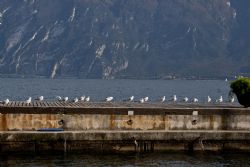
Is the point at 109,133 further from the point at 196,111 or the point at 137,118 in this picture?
the point at 196,111

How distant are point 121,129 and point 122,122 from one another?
0.55 metres

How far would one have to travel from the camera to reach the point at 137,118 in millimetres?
50938

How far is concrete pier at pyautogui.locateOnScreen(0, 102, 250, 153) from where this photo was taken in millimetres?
47750

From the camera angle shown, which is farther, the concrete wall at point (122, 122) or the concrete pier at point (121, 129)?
the concrete wall at point (122, 122)

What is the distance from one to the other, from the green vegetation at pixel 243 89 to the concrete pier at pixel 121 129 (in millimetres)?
4105

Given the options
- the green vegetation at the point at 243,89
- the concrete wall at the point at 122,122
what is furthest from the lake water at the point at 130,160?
the green vegetation at the point at 243,89

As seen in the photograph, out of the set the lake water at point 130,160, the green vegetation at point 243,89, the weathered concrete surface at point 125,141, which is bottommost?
the lake water at point 130,160

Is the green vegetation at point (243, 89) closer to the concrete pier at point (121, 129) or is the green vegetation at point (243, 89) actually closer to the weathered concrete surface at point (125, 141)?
the concrete pier at point (121, 129)

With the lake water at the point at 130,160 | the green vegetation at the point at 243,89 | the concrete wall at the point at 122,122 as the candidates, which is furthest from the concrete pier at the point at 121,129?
the green vegetation at the point at 243,89

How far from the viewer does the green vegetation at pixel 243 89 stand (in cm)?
5584

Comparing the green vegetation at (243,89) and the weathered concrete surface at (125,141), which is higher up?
the green vegetation at (243,89)

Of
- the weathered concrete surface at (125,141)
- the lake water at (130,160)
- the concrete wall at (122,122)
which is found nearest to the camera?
the lake water at (130,160)

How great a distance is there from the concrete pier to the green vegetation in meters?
4.11

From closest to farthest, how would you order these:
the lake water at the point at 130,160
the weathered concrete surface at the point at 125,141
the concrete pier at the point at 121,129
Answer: the lake water at the point at 130,160 → the weathered concrete surface at the point at 125,141 → the concrete pier at the point at 121,129
